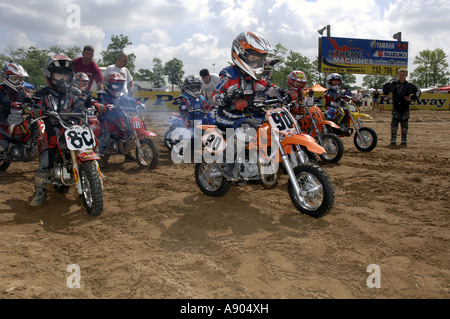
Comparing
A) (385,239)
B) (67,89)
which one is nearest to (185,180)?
(67,89)

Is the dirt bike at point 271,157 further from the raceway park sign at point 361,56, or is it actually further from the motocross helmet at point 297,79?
the raceway park sign at point 361,56

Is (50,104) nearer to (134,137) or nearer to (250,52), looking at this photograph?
(134,137)

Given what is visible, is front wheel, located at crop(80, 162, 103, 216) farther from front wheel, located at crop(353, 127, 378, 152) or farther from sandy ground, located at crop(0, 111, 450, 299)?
front wheel, located at crop(353, 127, 378, 152)

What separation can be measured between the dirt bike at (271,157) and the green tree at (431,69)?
7307cm

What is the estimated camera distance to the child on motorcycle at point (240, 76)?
5.06 m

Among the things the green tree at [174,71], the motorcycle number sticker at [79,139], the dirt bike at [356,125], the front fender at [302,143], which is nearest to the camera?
the front fender at [302,143]

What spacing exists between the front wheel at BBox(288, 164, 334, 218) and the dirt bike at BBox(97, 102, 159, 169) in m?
4.08

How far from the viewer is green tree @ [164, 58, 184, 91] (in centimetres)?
Answer: 9844

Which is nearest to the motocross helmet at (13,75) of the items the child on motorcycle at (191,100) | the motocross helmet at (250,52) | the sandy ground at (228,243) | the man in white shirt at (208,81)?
the sandy ground at (228,243)

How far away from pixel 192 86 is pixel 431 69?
2905 inches

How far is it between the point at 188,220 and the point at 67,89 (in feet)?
9.25

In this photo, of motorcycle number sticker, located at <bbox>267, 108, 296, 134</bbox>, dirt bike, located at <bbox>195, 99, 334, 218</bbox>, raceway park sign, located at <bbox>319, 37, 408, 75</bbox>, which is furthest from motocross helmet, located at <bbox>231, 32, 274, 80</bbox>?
raceway park sign, located at <bbox>319, 37, 408, 75</bbox>

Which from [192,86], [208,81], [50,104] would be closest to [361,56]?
[208,81]

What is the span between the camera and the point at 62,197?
18.5ft
